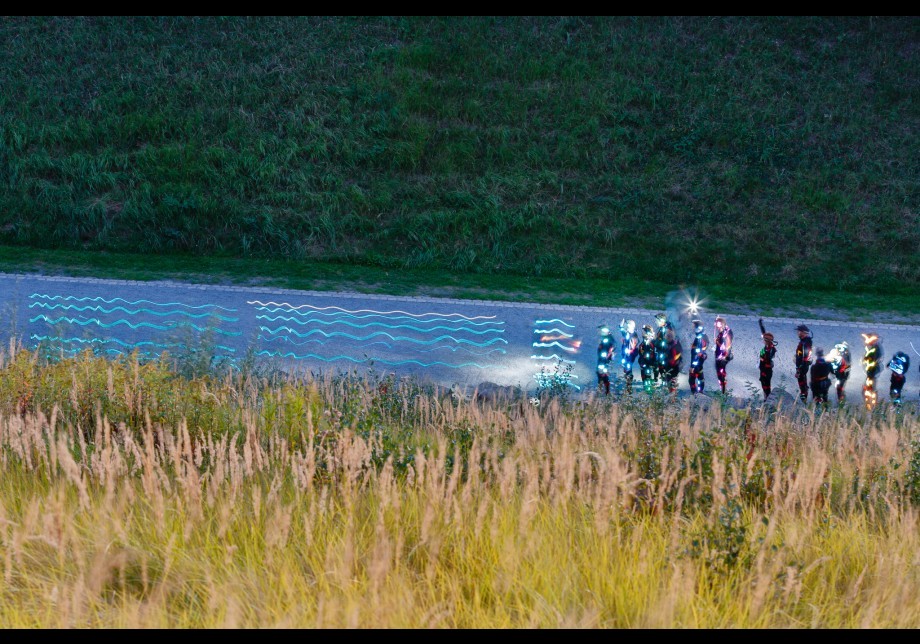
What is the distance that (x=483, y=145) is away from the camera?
20984 millimetres

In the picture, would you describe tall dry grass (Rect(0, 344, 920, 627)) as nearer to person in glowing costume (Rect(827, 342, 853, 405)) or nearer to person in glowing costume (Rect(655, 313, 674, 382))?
person in glowing costume (Rect(655, 313, 674, 382))

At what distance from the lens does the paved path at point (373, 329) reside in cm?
1126

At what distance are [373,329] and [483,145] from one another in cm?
973

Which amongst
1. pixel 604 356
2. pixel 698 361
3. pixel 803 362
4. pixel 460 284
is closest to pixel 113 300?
pixel 460 284

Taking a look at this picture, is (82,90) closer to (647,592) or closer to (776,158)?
(776,158)

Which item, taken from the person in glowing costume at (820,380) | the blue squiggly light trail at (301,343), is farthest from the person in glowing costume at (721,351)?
the blue squiggly light trail at (301,343)

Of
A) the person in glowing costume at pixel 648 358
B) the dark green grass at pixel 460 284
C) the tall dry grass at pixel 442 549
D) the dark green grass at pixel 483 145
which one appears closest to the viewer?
the tall dry grass at pixel 442 549

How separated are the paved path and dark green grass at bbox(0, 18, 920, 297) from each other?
3.42 m

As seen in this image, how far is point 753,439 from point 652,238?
497 inches

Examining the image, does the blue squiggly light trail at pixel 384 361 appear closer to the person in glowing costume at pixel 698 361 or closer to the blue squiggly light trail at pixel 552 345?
the blue squiggly light trail at pixel 552 345

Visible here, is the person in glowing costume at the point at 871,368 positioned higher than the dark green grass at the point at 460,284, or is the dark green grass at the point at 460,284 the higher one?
the dark green grass at the point at 460,284

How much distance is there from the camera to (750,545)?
3.78 meters

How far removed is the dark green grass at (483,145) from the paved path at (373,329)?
11.2 feet

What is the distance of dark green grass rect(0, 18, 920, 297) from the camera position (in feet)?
59.1
